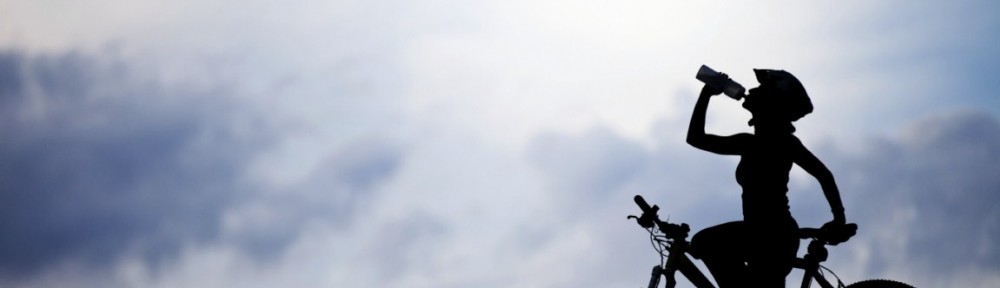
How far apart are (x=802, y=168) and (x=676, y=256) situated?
4.77 ft

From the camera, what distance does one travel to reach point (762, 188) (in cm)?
866

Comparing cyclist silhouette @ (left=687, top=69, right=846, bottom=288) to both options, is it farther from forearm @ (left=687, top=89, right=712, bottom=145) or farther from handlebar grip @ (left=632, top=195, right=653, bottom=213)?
handlebar grip @ (left=632, top=195, right=653, bottom=213)

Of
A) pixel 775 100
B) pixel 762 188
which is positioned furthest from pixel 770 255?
pixel 775 100

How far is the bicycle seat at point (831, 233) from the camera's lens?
8664 millimetres

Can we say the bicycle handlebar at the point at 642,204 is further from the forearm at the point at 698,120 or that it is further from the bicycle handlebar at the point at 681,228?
the forearm at the point at 698,120

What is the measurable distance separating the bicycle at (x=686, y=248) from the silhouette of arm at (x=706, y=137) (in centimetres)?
65

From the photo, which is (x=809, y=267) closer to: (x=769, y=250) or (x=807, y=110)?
(x=769, y=250)

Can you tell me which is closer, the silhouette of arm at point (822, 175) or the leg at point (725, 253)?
the leg at point (725, 253)

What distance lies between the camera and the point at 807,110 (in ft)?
29.6

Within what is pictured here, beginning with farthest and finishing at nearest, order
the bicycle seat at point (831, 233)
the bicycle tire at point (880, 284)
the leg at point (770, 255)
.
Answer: the bicycle tire at point (880, 284)
the bicycle seat at point (831, 233)
the leg at point (770, 255)

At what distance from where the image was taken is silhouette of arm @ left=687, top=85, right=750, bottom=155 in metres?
8.29

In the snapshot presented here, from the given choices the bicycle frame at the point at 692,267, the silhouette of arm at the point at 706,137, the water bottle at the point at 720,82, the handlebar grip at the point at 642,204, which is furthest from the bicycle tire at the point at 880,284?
the water bottle at the point at 720,82

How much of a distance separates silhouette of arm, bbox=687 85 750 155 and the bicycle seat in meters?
0.95

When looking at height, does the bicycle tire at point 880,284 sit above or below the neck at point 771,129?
below
